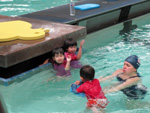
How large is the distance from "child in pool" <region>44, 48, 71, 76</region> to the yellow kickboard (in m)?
0.40

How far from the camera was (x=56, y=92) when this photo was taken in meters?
3.94

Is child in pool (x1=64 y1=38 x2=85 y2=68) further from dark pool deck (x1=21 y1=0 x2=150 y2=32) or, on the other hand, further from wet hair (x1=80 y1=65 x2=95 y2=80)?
dark pool deck (x1=21 y1=0 x2=150 y2=32)

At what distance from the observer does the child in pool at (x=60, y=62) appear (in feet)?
13.6

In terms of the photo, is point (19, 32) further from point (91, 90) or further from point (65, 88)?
point (91, 90)

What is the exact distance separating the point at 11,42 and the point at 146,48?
329 cm

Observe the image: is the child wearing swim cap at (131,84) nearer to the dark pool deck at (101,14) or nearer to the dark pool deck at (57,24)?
the dark pool deck at (57,24)

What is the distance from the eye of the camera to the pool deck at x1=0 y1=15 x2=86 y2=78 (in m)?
3.58

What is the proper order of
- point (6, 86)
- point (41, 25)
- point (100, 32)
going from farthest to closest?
point (100, 32) → point (41, 25) → point (6, 86)

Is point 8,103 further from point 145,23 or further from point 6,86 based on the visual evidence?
point 145,23

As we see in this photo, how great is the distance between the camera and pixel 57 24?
5117 millimetres

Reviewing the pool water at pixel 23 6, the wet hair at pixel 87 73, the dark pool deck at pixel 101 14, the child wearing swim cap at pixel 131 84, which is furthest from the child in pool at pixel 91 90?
the pool water at pixel 23 6

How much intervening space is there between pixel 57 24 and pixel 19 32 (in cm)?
101

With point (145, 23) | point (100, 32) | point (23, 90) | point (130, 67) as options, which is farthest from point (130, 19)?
point (23, 90)

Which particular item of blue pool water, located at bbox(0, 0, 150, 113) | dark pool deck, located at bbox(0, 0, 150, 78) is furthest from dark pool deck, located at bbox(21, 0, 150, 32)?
blue pool water, located at bbox(0, 0, 150, 113)
